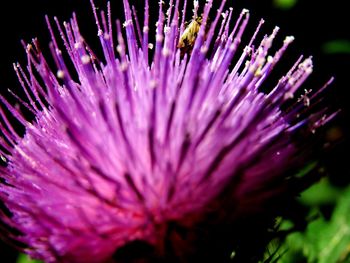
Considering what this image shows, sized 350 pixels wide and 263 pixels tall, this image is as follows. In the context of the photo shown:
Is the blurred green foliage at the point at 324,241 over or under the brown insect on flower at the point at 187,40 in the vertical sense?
under

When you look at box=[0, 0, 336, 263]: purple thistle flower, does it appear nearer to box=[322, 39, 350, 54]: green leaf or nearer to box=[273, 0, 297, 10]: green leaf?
box=[322, 39, 350, 54]: green leaf

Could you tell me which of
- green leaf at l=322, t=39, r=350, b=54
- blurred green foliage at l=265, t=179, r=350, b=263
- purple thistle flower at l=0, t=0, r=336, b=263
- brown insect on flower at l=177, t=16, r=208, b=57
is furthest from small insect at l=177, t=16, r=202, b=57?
green leaf at l=322, t=39, r=350, b=54

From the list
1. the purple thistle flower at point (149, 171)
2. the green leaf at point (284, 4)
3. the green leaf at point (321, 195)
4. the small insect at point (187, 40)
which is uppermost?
the green leaf at point (284, 4)

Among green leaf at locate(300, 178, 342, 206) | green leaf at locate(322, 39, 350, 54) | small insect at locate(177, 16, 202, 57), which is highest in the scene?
green leaf at locate(322, 39, 350, 54)

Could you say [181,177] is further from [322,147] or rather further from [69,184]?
[322,147]

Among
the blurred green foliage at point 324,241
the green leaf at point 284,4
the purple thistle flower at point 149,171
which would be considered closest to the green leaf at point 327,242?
the blurred green foliage at point 324,241

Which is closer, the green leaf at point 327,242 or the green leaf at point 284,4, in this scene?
the green leaf at point 327,242

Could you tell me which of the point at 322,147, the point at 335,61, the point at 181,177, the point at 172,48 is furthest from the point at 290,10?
the point at 181,177

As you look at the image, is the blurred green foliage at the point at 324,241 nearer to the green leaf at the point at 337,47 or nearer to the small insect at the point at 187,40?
the small insect at the point at 187,40

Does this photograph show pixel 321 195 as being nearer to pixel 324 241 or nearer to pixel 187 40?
pixel 324 241

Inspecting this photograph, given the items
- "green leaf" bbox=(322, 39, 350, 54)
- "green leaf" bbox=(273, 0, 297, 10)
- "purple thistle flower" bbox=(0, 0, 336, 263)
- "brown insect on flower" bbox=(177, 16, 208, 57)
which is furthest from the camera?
"green leaf" bbox=(273, 0, 297, 10)

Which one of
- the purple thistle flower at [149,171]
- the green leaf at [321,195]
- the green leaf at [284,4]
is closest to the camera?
the purple thistle flower at [149,171]
